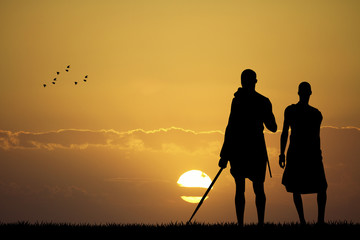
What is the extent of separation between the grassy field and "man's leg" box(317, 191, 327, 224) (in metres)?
0.20

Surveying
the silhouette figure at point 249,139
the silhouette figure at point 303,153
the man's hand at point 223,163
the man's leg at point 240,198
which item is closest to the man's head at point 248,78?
the silhouette figure at point 249,139

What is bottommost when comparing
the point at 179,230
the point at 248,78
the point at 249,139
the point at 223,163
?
the point at 179,230

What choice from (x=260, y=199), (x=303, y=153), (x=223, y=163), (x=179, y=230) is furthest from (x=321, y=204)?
(x=179, y=230)

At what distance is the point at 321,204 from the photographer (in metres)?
11.2

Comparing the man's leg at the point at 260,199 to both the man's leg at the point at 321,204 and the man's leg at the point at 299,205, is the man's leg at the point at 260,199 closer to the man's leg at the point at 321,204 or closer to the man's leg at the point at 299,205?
the man's leg at the point at 299,205

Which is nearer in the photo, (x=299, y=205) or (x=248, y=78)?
(x=248, y=78)

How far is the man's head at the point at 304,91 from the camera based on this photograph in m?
11.0

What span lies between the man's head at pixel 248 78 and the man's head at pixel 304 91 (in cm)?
147

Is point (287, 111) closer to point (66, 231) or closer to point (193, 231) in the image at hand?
point (193, 231)

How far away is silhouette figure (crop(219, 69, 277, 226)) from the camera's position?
1003cm

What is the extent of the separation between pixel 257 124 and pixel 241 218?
1.71 meters

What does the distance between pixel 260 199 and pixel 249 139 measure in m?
1.07

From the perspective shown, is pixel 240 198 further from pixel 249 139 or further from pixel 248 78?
pixel 248 78

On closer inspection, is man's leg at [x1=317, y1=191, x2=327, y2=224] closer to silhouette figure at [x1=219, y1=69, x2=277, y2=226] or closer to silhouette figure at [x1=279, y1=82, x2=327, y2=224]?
silhouette figure at [x1=279, y1=82, x2=327, y2=224]
